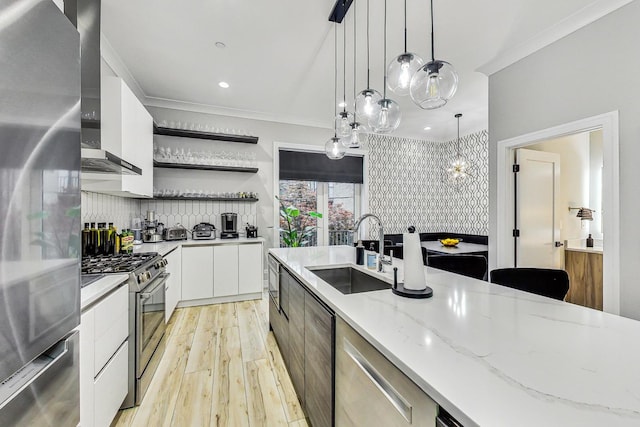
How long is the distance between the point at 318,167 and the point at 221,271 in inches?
92.2

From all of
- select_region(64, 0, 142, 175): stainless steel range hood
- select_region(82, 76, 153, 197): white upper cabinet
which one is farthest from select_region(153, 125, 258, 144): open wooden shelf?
select_region(64, 0, 142, 175): stainless steel range hood

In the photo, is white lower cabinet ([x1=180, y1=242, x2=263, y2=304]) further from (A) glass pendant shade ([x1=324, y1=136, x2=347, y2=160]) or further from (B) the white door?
(B) the white door

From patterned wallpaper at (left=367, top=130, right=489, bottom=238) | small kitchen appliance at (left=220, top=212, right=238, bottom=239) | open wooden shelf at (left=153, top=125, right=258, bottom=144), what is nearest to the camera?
open wooden shelf at (left=153, top=125, right=258, bottom=144)

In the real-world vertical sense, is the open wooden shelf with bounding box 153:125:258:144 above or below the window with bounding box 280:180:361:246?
above

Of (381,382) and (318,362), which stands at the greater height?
(381,382)

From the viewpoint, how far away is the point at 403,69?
153 cm

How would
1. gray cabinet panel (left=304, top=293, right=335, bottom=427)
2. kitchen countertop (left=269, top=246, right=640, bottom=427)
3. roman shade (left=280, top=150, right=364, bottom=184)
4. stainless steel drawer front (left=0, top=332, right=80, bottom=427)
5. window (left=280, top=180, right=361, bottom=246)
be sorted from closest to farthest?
kitchen countertop (left=269, top=246, right=640, bottom=427) → stainless steel drawer front (left=0, top=332, right=80, bottom=427) → gray cabinet panel (left=304, top=293, right=335, bottom=427) → roman shade (left=280, top=150, right=364, bottom=184) → window (left=280, top=180, right=361, bottom=246)

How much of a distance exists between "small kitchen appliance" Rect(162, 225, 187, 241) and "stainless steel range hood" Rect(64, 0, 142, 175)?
166cm

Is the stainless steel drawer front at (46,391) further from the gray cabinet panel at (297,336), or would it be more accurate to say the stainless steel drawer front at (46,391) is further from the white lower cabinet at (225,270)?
the white lower cabinet at (225,270)

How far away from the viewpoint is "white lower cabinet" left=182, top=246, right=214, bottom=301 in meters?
3.44

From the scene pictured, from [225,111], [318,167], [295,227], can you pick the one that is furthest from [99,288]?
[318,167]

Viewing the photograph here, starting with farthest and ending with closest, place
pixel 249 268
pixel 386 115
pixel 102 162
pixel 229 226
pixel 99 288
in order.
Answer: pixel 229 226, pixel 249 268, pixel 386 115, pixel 102 162, pixel 99 288

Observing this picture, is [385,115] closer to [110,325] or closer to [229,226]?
[110,325]

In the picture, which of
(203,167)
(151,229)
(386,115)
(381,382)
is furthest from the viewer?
(203,167)
